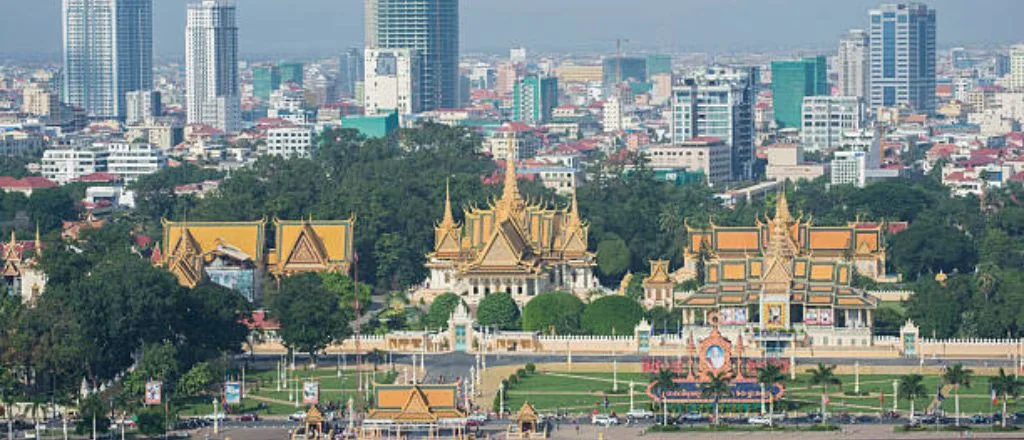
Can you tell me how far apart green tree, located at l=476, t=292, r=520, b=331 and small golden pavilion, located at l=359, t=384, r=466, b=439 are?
21496mm

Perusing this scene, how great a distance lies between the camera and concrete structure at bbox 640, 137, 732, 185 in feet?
577

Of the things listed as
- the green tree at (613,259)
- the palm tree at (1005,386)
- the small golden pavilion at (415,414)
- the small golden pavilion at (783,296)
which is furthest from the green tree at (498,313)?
the palm tree at (1005,386)

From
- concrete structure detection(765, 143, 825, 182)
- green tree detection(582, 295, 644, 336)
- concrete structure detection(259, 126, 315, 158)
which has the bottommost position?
green tree detection(582, 295, 644, 336)

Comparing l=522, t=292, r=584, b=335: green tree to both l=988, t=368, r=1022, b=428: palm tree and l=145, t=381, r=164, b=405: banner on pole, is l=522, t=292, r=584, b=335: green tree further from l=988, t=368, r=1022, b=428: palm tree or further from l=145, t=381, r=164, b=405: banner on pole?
l=145, t=381, r=164, b=405: banner on pole

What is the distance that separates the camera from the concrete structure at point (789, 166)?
7101 inches

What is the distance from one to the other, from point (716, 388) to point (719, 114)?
111m

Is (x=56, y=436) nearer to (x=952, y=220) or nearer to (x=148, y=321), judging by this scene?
(x=148, y=321)

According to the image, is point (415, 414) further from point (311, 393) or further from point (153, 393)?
point (153, 393)

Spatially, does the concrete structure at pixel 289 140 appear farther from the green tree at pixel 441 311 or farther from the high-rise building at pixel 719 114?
the green tree at pixel 441 311

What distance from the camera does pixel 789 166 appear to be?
183 m

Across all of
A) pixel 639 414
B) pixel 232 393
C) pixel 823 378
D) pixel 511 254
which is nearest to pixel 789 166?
pixel 511 254

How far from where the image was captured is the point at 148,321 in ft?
272

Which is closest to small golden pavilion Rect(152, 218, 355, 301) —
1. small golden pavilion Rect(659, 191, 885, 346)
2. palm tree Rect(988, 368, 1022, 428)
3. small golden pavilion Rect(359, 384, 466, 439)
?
small golden pavilion Rect(659, 191, 885, 346)

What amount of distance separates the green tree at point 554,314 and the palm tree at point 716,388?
16.8 m
